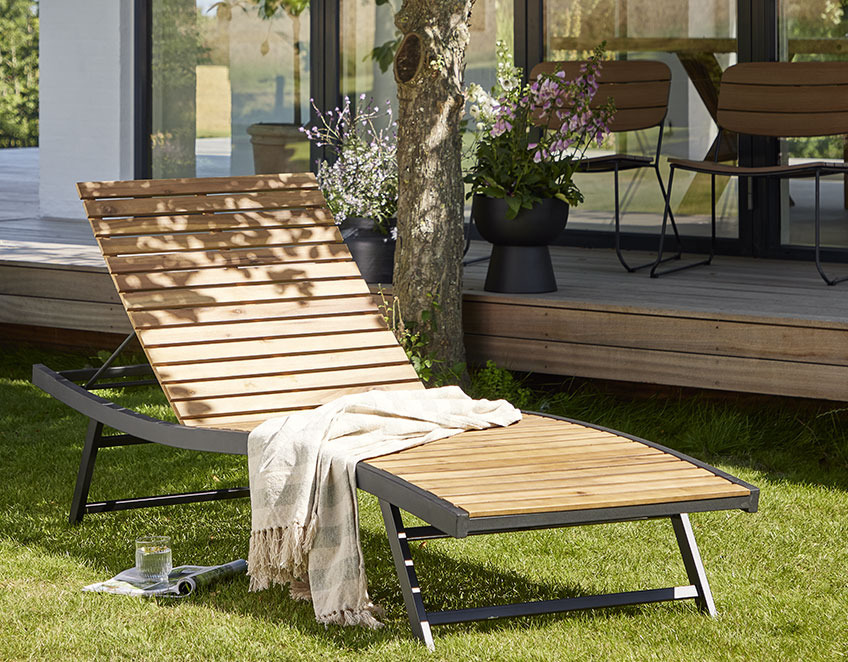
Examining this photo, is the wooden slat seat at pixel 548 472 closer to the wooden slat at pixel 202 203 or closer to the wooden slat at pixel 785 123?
the wooden slat at pixel 202 203

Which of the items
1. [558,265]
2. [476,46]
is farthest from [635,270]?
[476,46]

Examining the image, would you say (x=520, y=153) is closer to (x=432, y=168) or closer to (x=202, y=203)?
(x=432, y=168)

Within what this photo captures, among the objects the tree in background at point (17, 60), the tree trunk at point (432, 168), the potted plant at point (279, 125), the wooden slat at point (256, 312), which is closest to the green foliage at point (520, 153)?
the tree trunk at point (432, 168)

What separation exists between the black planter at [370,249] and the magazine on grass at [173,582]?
228 cm

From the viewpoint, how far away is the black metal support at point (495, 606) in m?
2.68

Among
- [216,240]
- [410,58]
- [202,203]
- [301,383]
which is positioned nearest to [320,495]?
[301,383]

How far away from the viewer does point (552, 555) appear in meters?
3.41

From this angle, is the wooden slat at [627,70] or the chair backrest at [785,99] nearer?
the chair backrest at [785,99]

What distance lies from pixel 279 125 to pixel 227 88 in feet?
1.46

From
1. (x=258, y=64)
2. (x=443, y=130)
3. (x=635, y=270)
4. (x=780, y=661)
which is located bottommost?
(x=780, y=661)

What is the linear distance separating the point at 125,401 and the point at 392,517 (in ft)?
9.30

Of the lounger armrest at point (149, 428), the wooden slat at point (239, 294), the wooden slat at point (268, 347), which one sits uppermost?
the wooden slat at point (239, 294)

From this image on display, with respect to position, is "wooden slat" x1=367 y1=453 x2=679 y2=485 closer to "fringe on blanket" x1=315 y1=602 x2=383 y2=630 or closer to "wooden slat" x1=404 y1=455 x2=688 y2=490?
"wooden slat" x1=404 y1=455 x2=688 y2=490

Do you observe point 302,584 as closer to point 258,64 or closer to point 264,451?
point 264,451
